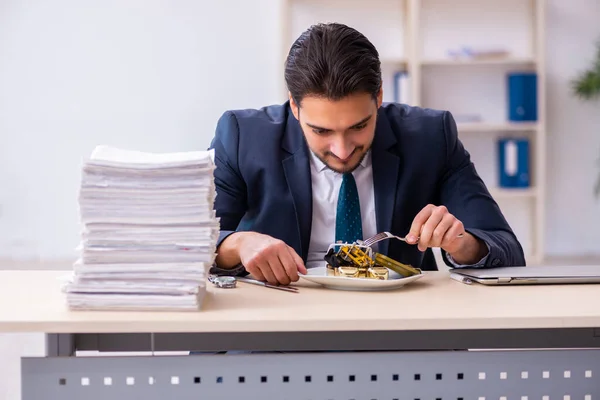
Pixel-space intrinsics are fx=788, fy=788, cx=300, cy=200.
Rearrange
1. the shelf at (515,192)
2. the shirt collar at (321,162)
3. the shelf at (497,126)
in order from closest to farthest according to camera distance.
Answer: the shirt collar at (321,162) → the shelf at (497,126) → the shelf at (515,192)

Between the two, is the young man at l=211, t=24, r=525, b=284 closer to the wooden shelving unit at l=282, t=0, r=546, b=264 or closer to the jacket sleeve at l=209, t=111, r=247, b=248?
the jacket sleeve at l=209, t=111, r=247, b=248

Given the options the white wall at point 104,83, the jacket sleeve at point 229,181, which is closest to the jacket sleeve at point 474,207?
the jacket sleeve at point 229,181

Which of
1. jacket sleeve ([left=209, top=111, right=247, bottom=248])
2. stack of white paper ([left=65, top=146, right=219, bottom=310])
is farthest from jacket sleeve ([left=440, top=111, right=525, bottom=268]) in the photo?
stack of white paper ([left=65, top=146, right=219, bottom=310])

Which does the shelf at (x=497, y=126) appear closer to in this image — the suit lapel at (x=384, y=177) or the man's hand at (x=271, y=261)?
the suit lapel at (x=384, y=177)

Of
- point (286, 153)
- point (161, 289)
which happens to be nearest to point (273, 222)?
point (286, 153)

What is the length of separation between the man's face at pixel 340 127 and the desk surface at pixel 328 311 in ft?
1.34

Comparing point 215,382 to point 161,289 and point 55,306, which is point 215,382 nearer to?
point 161,289

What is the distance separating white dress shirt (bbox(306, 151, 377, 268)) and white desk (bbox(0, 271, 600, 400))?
20.6 inches

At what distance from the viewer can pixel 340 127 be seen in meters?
1.77

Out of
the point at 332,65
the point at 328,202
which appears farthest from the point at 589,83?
the point at 332,65

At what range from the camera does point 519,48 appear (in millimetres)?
5008

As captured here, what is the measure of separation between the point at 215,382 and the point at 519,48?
4199mm

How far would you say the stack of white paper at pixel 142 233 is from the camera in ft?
4.40

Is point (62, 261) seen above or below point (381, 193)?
below
